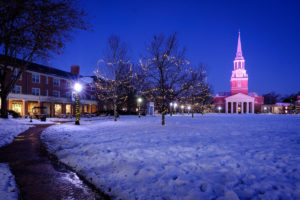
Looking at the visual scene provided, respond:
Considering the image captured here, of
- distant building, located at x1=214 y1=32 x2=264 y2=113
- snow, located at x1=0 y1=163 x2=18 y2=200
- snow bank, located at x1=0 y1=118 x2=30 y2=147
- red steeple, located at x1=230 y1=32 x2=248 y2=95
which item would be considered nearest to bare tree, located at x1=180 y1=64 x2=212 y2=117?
snow bank, located at x1=0 y1=118 x2=30 y2=147

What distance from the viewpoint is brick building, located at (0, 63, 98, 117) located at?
3459cm

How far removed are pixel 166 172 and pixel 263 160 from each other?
293 centimetres

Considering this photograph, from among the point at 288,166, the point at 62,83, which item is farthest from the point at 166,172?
the point at 62,83

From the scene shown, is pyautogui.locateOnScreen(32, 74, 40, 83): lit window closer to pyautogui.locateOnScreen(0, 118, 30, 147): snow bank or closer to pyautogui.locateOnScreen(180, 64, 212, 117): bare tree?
pyautogui.locateOnScreen(0, 118, 30, 147): snow bank

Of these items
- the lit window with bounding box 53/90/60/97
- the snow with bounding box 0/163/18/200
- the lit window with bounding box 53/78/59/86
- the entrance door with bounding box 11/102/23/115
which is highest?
the lit window with bounding box 53/78/59/86

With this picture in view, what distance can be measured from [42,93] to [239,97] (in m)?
74.9

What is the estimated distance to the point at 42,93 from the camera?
127 ft

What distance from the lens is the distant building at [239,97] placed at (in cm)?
8150

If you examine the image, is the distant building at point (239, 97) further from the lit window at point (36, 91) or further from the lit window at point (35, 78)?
the lit window at point (35, 78)

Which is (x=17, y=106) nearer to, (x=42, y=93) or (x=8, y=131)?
(x=42, y=93)

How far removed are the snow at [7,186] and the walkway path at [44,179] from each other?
12 centimetres

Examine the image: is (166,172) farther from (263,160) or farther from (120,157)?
(263,160)

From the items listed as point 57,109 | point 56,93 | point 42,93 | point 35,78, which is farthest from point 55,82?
point 57,109

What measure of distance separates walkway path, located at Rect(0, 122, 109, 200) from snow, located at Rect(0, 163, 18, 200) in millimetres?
117
